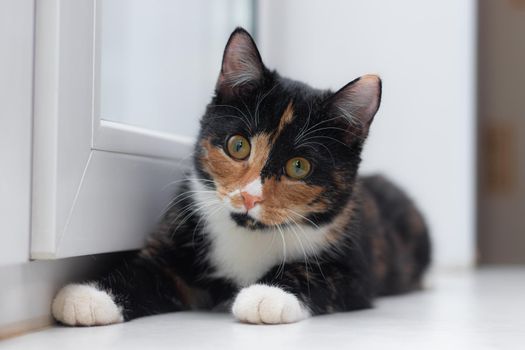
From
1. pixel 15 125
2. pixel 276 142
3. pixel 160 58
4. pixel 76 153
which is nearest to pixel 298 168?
pixel 276 142

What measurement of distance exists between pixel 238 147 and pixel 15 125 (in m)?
0.42

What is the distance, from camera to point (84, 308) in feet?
3.81

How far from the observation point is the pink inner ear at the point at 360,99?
1.28 meters

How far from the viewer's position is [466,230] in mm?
2504

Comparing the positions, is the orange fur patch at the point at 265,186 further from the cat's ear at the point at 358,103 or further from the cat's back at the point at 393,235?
the cat's back at the point at 393,235

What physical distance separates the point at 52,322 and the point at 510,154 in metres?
2.36

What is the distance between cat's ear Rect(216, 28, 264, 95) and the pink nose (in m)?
0.26

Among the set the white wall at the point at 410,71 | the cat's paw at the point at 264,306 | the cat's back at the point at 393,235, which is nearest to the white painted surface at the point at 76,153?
the cat's paw at the point at 264,306

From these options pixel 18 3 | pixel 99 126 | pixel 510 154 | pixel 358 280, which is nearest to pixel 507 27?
pixel 510 154

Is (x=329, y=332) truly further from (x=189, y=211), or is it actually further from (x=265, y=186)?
(x=189, y=211)

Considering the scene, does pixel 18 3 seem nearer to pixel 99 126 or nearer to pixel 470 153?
pixel 99 126

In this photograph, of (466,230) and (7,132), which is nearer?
(7,132)

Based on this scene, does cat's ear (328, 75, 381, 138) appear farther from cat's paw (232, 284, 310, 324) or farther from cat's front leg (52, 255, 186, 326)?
cat's front leg (52, 255, 186, 326)

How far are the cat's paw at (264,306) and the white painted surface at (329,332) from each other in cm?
2
